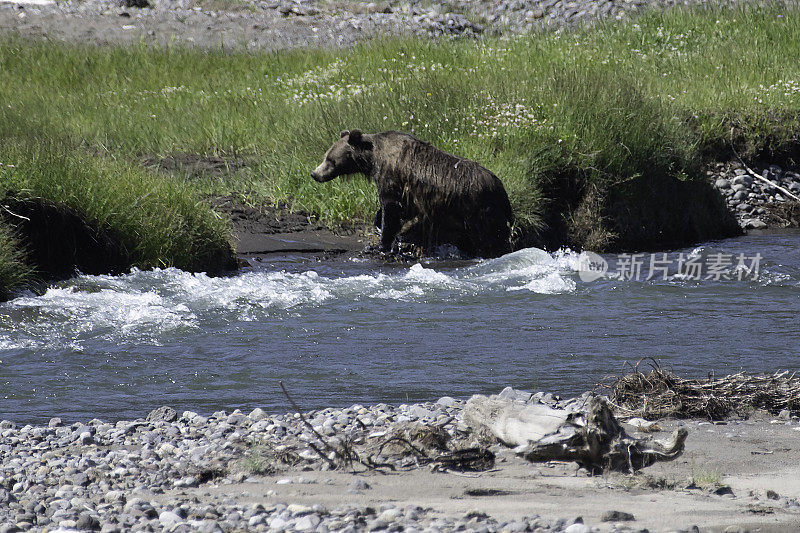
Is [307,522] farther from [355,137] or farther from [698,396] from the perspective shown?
[355,137]

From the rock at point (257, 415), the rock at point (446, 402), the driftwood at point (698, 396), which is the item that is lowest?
the rock at point (257, 415)

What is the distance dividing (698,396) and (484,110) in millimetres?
7908

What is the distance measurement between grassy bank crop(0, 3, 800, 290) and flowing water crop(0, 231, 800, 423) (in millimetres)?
1716

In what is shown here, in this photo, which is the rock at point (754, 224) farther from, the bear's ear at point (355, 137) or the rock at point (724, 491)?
the rock at point (724, 491)

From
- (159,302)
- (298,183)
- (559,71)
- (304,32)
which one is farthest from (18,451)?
(304,32)

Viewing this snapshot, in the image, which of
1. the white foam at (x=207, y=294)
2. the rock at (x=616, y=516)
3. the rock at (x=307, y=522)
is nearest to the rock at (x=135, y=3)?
the white foam at (x=207, y=294)

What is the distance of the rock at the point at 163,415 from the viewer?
203 inches

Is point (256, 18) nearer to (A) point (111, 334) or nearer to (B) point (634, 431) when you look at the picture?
(A) point (111, 334)

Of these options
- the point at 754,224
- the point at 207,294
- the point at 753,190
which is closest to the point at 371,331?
the point at 207,294

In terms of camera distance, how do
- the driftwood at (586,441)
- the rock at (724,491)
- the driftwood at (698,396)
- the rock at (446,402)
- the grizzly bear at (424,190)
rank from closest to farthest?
the rock at (724,491) < the driftwood at (586,441) < the driftwood at (698,396) < the rock at (446,402) < the grizzly bear at (424,190)

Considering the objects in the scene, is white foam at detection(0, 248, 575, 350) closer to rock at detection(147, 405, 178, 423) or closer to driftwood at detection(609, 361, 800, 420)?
rock at detection(147, 405, 178, 423)

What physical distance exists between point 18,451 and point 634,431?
289 centimetres

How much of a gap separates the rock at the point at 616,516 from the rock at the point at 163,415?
264 cm

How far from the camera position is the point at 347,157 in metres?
10.6
